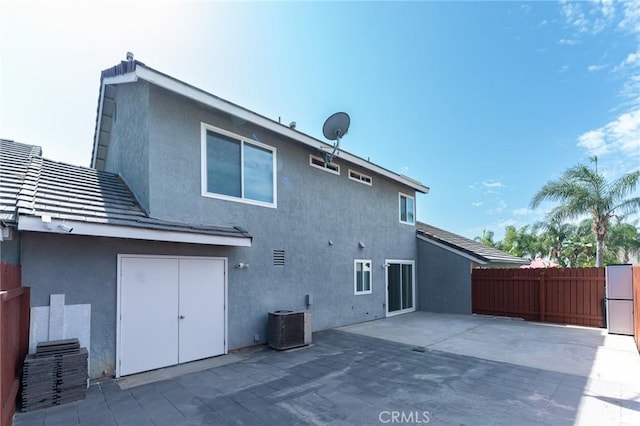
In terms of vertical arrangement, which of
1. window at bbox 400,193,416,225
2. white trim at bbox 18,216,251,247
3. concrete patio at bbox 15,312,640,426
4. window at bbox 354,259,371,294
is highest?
window at bbox 400,193,416,225

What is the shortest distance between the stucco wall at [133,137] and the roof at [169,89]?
0.37 meters

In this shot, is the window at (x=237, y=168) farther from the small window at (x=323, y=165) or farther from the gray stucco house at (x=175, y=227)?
the small window at (x=323, y=165)

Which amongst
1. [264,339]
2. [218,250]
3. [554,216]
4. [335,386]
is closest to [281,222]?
[218,250]

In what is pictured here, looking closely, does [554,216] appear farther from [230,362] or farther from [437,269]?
[230,362]

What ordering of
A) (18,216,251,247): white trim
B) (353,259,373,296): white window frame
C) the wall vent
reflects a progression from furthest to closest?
(353,259,373,296): white window frame, the wall vent, (18,216,251,247): white trim

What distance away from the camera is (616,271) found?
379 inches

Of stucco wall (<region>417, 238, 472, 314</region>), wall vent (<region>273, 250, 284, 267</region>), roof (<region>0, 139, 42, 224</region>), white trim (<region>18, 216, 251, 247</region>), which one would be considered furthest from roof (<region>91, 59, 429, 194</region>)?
stucco wall (<region>417, 238, 472, 314</region>)

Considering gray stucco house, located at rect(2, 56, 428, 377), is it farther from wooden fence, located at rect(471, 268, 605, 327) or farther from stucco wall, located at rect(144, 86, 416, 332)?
wooden fence, located at rect(471, 268, 605, 327)

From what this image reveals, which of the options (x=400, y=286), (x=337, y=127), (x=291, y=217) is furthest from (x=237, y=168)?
(x=400, y=286)

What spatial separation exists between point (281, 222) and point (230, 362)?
12.6 ft

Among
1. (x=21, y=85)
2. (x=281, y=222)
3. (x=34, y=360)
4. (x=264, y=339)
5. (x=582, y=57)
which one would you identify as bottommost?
(x=264, y=339)

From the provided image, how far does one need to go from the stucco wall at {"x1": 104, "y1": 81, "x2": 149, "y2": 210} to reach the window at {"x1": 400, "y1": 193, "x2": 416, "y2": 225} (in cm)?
1102

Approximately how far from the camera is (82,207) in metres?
5.54

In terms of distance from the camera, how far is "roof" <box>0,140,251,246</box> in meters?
4.86
